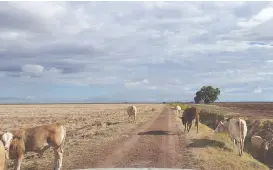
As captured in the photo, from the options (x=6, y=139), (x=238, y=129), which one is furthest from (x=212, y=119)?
(x=6, y=139)

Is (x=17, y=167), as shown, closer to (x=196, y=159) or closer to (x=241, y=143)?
(x=196, y=159)

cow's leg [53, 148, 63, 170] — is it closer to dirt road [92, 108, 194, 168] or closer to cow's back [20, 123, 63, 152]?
cow's back [20, 123, 63, 152]

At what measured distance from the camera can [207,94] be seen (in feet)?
580

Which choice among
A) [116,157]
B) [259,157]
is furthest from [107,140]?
[259,157]

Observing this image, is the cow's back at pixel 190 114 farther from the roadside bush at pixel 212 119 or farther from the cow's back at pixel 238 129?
the roadside bush at pixel 212 119

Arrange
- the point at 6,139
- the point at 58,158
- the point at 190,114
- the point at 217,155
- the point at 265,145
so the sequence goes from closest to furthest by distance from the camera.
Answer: the point at 6,139 < the point at 58,158 < the point at 217,155 < the point at 190,114 < the point at 265,145

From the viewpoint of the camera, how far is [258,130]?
37.4 metres

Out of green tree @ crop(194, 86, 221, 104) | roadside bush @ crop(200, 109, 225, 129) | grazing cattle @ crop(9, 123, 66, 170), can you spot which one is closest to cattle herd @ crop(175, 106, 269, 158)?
grazing cattle @ crop(9, 123, 66, 170)

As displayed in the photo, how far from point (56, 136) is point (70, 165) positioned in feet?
Answer: 7.97

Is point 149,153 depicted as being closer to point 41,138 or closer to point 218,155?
point 218,155

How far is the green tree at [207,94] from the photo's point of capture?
17462 cm

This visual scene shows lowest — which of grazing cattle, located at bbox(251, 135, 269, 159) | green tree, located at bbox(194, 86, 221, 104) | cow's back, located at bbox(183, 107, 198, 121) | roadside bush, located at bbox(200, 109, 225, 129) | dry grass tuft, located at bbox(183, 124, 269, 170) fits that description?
grazing cattle, located at bbox(251, 135, 269, 159)

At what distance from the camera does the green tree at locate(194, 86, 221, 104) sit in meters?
175

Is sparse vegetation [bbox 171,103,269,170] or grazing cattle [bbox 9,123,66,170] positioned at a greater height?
grazing cattle [bbox 9,123,66,170]
